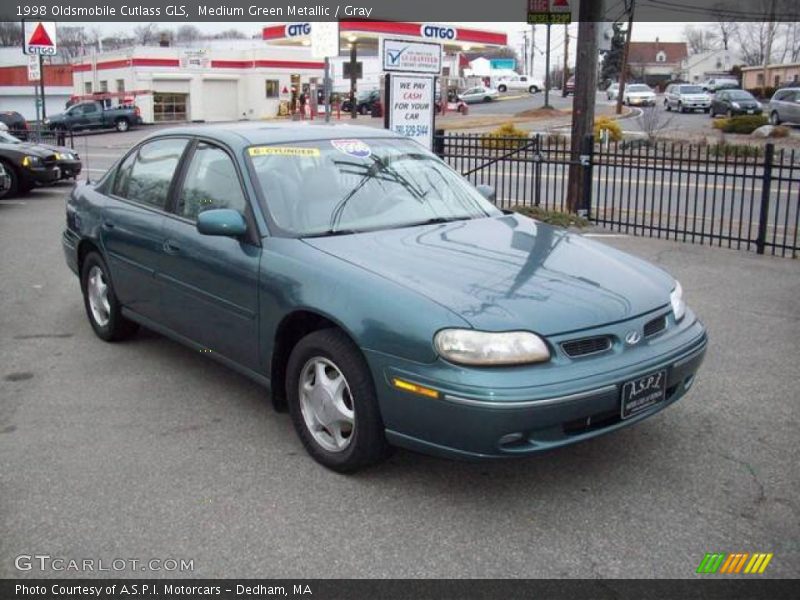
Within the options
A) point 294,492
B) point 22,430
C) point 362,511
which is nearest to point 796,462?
point 362,511

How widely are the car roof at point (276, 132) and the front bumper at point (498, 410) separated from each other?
1810mm

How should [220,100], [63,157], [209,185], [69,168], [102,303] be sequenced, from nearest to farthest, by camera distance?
[209,185], [102,303], [63,157], [69,168], [220,100]

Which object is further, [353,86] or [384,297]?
[353,86]

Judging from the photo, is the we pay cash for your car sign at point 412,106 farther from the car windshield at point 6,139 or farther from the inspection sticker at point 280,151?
the car windshield at point 6,139

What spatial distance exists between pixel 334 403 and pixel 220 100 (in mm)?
52655

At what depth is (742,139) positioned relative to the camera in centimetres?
3073

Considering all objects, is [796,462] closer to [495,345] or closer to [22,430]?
[495,345]

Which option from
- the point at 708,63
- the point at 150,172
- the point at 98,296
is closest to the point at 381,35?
the point at 98,296

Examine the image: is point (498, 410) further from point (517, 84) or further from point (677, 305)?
point (517, 84)

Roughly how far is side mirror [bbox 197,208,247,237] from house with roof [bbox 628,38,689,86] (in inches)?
4355

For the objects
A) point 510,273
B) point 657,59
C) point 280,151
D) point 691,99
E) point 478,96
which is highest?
point 657,59

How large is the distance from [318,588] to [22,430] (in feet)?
7.53

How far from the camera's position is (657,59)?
128 m

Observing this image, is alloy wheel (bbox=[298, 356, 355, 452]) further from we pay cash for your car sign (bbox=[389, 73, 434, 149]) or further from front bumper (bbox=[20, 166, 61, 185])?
front bumper (bbox=[20, 166, 61, 185])
